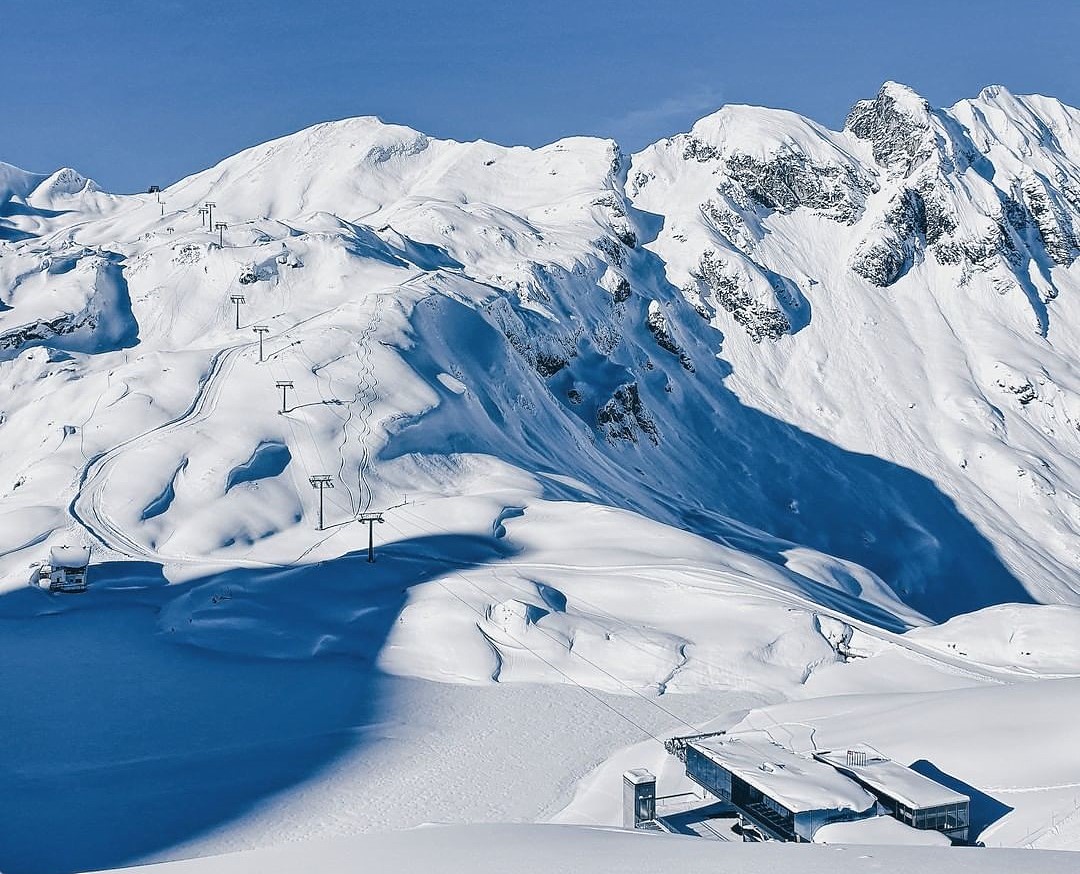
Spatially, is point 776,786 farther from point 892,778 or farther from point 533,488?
point 533,488

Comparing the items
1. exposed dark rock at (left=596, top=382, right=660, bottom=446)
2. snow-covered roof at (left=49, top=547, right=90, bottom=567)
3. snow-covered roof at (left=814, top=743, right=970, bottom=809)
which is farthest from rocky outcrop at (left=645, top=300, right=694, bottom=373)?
snow-covered roof at (left=814, top=743, right=970, bottom=809)

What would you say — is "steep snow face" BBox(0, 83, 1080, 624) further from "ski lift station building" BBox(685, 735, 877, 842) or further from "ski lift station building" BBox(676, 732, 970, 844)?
"ski lift station building" BBox(676, 732, 970, 844)

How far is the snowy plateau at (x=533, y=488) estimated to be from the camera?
30078 mm

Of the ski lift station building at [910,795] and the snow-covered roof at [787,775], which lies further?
the snow-covered roof at [787,775]

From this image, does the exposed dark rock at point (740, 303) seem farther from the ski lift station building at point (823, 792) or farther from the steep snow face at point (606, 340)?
the ski lift station building at point (823, 792)

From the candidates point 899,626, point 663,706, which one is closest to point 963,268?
point 899,626

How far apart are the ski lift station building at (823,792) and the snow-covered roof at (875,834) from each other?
24 millimetres

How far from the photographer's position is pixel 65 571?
47.1m

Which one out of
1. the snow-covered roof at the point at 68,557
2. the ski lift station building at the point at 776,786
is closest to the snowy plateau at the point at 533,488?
the snow-covered roof at the point at 68,557

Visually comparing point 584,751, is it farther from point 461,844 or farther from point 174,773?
point 461,844

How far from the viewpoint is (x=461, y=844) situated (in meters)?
19.7

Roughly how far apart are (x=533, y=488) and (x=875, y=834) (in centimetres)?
4098

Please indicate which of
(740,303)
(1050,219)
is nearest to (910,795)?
(740,303)

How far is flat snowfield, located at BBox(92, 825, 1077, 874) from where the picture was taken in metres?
17.5
